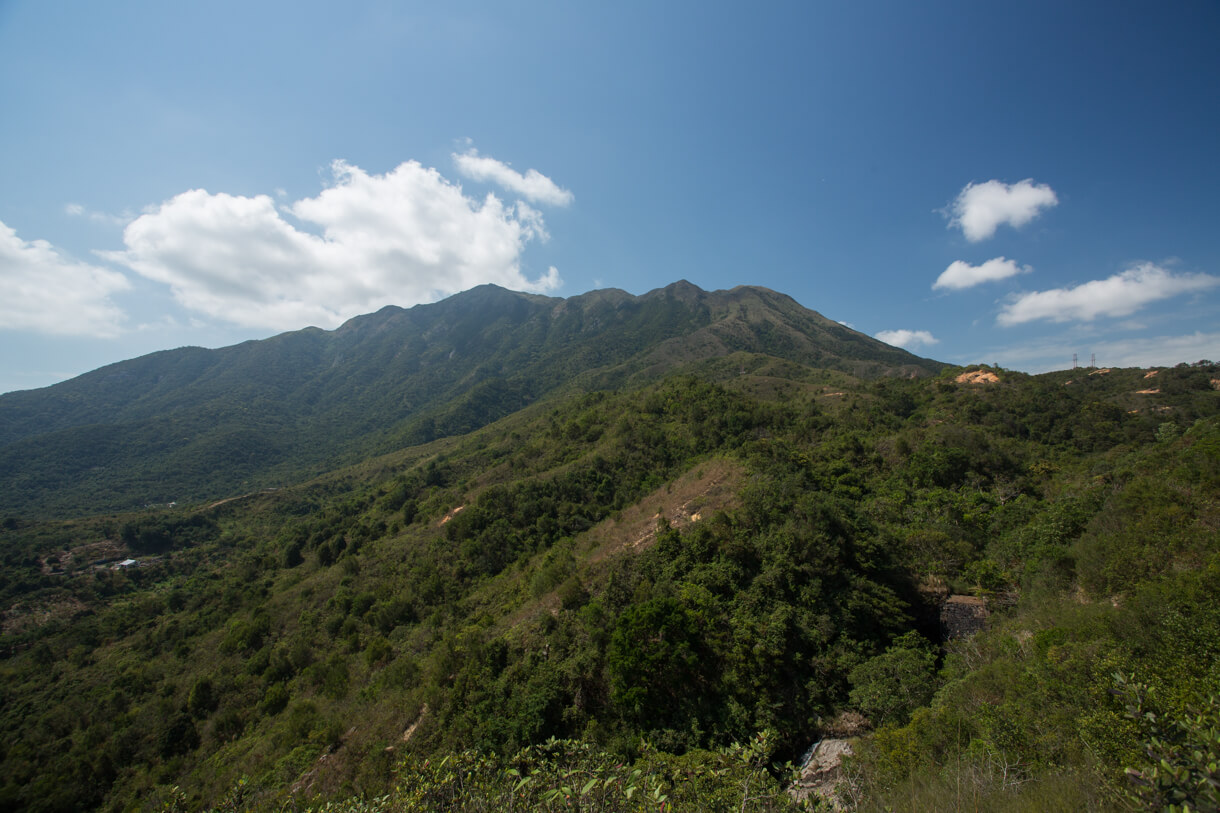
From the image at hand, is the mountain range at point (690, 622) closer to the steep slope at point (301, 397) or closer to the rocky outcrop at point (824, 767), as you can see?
the rocky outcrop at point (824, 767)

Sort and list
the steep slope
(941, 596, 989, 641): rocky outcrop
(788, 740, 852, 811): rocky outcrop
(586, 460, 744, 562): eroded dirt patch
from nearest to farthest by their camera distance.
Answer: (788, 740, 852, 811): rocky outcrop < (941, 596, 989, 641): rocky outcrop < (586, 460, 744, 562): eroded dirt patch < the steep slope

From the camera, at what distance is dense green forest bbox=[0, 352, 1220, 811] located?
813cm

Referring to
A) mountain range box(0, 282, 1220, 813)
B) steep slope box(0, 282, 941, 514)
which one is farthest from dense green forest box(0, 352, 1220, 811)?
steep slope box(0, 282, 941, 514)

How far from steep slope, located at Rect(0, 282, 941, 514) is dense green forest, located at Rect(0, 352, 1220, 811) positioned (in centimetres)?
6704

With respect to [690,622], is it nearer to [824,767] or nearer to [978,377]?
[824,767]

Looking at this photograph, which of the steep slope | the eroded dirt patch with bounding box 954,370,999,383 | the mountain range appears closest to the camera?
the mountain range

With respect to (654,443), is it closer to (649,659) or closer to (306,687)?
(649,659)

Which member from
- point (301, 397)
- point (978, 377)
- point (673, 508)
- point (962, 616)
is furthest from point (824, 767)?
point (301, 397)

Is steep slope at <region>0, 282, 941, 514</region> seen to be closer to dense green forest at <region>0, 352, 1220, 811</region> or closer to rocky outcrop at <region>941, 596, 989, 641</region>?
dense green forest at <region>0, 352, 1220, 811</region>

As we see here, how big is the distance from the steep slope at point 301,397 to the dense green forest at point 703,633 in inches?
2639

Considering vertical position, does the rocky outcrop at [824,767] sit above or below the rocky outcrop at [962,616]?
below

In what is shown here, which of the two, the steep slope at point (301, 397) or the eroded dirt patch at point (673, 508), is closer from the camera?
the eroded dirt patch at point (673, 508)

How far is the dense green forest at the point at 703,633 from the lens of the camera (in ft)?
26.7

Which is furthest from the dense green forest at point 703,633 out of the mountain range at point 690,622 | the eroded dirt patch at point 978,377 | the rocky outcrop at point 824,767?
the eroded dirt patch at point 978,377
